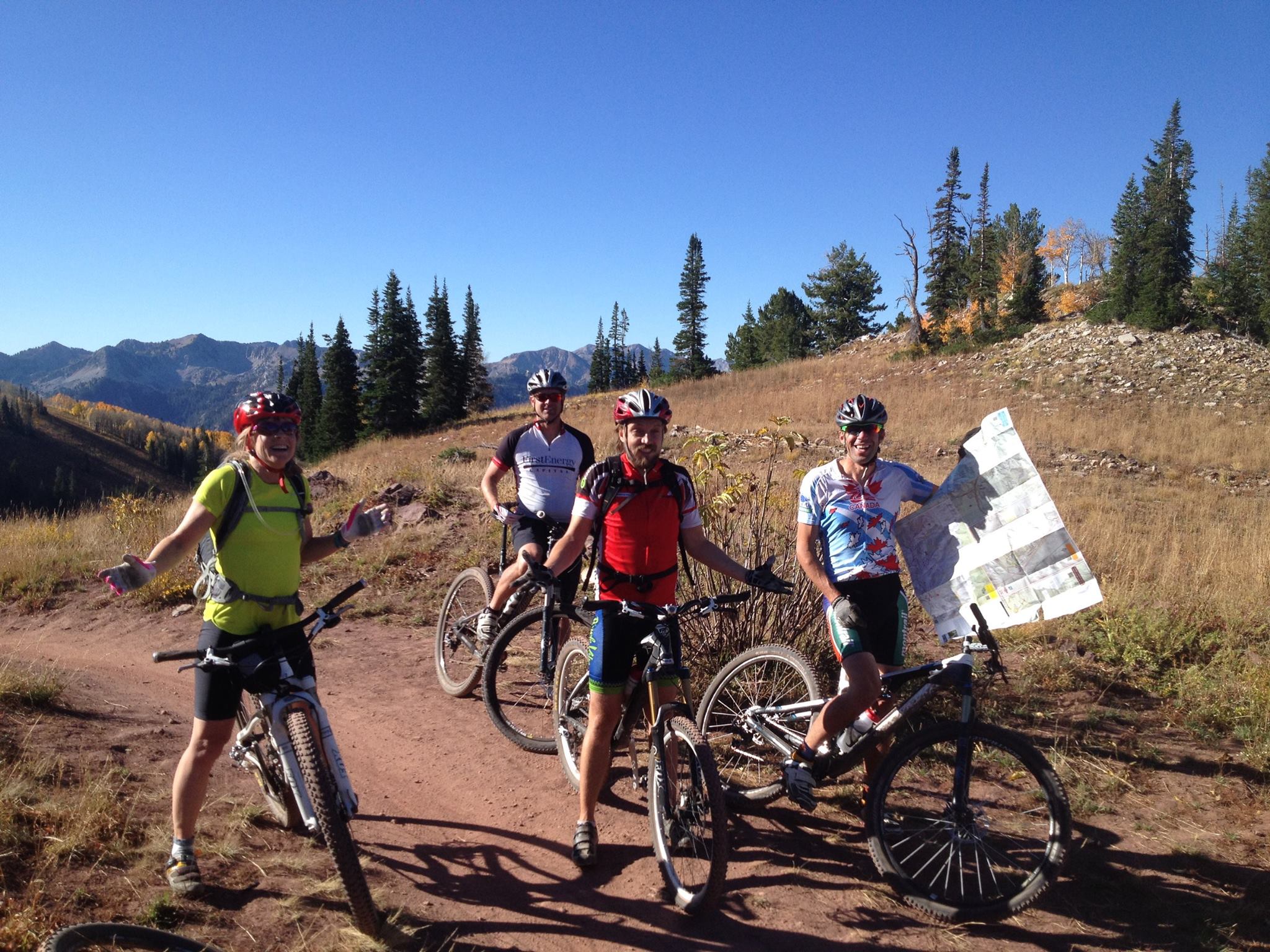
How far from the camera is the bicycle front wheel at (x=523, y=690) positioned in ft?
16.4

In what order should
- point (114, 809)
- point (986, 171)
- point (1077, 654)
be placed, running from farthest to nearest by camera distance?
point (986, 171) → point (1077, 654) → point (114, 809)

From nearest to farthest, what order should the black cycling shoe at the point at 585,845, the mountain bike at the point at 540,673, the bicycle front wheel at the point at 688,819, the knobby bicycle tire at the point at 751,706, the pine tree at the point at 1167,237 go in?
the bicycle front wheel at the point at 688,819
the black cycling shoe at the point at 585,845
the knobby bicycle tire at the point at 751,706
the mountain bike at the point at 540,673
the pine tree at the point at 1167,237

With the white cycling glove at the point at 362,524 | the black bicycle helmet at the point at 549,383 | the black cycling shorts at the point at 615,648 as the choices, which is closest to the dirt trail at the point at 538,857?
the black cycling shorts at the point at 615,648

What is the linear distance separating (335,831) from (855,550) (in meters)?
2.78

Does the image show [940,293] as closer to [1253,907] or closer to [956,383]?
[956,383]

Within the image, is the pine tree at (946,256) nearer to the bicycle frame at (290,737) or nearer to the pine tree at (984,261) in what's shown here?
the pine tree at (984,261)

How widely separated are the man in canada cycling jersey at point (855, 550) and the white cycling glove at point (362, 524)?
2171mm

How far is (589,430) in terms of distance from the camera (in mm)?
19859

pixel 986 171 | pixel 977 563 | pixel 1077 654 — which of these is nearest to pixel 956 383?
pixel 1077 654

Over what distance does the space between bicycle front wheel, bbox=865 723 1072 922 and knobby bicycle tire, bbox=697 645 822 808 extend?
0.68m

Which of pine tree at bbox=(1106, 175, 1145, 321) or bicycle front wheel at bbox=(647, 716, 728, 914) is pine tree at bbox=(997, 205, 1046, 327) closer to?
pine tree at bbox=(1106, 175, 1145, 321)

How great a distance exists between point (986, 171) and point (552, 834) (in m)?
73.2

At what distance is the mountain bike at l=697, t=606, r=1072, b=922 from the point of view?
10.5ft

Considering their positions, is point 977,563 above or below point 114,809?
above
